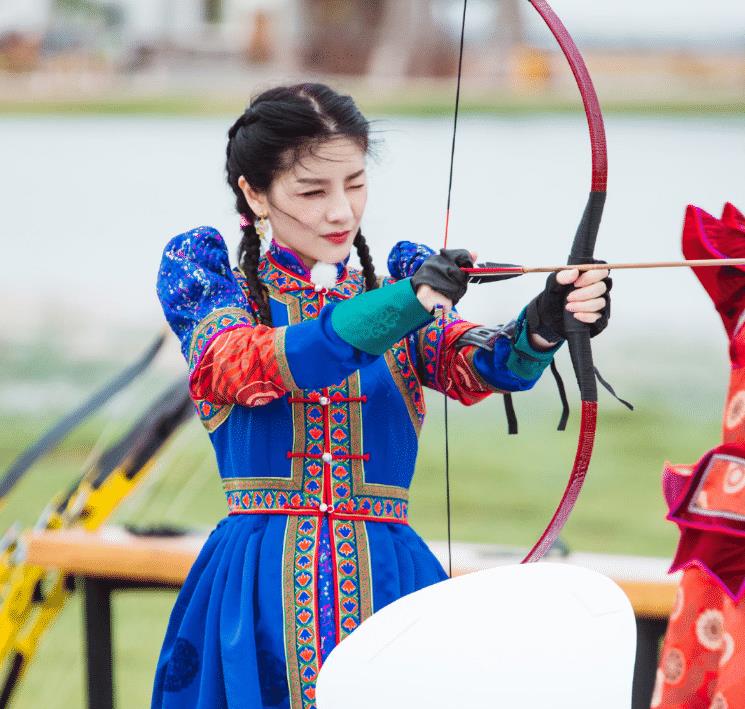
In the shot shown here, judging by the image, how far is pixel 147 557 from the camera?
8.63 feet

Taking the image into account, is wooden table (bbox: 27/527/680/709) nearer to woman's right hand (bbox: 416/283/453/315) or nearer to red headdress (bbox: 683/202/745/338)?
red headdress (bbox: 683/202/745/338)

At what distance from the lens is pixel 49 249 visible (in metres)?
10.3

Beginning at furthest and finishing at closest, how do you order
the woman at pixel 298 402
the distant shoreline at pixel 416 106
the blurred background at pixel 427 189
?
1. the distant shoreline at pixel 416 106
2. the blurred background at pixel 427 189
3. the woman at pixel 298 402

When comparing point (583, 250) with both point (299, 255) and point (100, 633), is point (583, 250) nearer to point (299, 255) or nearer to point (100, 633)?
point (299, 255)

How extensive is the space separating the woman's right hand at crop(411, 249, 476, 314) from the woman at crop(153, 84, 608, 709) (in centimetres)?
10

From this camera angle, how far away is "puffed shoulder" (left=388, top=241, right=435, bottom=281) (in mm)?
1645

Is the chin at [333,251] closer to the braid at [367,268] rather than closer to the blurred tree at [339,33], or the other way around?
the braid at [367,268]

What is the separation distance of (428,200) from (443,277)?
520 centimetres

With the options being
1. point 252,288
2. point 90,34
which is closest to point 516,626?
point 252,288

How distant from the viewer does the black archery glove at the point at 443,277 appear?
4.53ft

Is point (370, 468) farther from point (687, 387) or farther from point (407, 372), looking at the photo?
point (687, 387)

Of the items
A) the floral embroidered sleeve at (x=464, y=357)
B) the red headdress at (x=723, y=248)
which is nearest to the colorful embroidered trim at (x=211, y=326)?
the floral embroidered sleeve at (x=464, y=357)

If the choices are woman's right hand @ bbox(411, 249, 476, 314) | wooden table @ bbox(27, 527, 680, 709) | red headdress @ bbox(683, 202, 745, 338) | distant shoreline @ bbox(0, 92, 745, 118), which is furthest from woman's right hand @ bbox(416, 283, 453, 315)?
distant shoreline @ bbox(0, 92, 745, 118)

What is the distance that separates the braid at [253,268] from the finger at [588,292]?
37 centimetres
